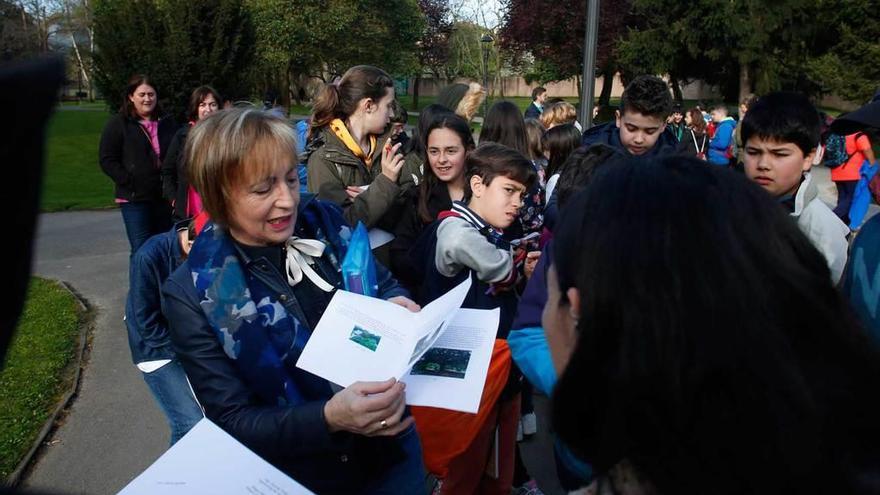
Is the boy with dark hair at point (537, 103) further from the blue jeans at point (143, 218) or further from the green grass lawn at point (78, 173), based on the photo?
the green grass lawn at point (78, 173)

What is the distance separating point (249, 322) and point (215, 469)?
43 centimetres

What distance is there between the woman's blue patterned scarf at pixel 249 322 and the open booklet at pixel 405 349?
147mm

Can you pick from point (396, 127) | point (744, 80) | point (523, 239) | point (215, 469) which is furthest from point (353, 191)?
point (744, 80)

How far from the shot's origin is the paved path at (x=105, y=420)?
370cm

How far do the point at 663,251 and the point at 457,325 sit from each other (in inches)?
50.2

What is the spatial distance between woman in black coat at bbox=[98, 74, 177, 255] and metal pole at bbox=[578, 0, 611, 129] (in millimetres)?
4049

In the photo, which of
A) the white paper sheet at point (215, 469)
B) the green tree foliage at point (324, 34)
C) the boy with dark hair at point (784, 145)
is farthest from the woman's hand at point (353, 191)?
the green tree foliage at point (324, 34)

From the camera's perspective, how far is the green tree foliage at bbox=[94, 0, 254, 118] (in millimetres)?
13977

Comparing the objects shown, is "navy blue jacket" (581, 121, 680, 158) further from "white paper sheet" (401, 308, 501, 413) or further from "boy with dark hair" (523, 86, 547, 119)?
"boy with dark hair" (523, 86, 547, 119)

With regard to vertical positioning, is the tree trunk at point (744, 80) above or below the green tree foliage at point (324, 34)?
below

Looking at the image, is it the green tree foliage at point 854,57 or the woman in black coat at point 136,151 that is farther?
the green tree foliage at point 854,57

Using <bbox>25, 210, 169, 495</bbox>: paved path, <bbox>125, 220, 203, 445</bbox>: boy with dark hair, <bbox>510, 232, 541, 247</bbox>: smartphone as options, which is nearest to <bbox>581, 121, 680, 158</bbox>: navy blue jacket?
<bbox>510, 232, 541, 247</bbox>: smartphone

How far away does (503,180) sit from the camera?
3.26 metres

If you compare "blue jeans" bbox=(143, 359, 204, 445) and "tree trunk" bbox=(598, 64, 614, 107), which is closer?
"blue jeans" bbox=(143, 359, 204, 445)
